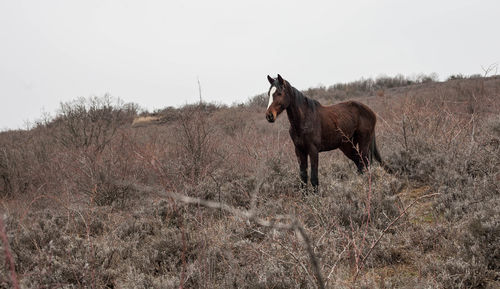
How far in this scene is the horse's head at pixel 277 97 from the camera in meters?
4.22

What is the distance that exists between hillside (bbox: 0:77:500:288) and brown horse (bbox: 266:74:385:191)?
Result: 66cm

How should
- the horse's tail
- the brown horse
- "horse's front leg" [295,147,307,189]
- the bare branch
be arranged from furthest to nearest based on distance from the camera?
the horse's tail < "horse's front leg" [295,147,307,189] < the brown horse < the bare branch

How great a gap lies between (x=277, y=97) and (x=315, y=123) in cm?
84

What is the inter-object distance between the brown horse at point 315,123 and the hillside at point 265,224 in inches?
25.9

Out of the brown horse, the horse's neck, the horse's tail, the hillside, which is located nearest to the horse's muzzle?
the brown horse

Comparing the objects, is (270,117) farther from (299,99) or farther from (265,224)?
(265,224)

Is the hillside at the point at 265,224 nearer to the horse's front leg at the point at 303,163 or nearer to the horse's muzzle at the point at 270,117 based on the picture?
the horse's front leg at the point at 303,163

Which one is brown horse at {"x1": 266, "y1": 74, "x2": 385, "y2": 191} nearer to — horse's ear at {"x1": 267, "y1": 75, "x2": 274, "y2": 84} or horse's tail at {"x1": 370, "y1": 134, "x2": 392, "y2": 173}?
horse's ear at {"x1": 267, "y1": 75, "x2": 274, "y2": 84}

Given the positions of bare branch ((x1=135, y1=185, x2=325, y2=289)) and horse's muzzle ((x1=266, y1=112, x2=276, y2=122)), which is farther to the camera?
horse's muzzle ((x1=266, y1=112, x2=276, y2=122))

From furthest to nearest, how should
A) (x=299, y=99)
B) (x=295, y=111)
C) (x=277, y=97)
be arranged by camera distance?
1. (x=299, y=99)
2. (x=295, y=111)
3. (x=277, y=97)

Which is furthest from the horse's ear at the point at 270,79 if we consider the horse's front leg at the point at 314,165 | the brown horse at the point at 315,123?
the horse's front leg at the point at 314,165

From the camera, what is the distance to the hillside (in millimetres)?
2416

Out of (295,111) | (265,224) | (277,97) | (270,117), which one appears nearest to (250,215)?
(265,224)

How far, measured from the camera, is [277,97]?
4.29 metres
